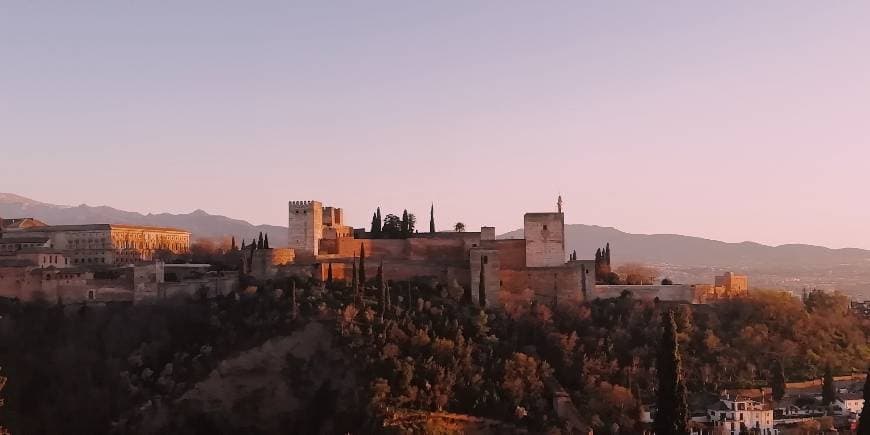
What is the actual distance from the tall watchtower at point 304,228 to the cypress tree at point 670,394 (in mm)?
24463

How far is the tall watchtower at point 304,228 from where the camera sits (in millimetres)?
46656

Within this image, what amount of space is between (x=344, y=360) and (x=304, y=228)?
10.3 meters

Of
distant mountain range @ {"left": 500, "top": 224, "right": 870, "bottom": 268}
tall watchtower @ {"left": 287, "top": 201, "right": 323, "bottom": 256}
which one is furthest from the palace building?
distant mountain range @ {"left": 500, "top": 224, "right": 870, "bottom": 268}

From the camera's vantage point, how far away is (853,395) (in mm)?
40719

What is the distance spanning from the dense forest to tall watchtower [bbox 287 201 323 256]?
401cm

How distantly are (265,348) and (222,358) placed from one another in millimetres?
2017

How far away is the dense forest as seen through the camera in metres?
37.7

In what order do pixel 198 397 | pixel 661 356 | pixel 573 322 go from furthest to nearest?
1. pixel 573 322
2. pixel 198 397
3. pixel 661 356

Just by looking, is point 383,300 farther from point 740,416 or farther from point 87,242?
point 87,242

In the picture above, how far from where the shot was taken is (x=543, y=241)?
152 feet

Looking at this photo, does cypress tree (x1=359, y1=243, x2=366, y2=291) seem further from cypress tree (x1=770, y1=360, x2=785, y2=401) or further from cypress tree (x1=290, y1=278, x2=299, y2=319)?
cypress tree (x1=770, y1=360, x2=785, y2=401)

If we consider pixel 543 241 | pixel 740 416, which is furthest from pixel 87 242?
pixel 740 416

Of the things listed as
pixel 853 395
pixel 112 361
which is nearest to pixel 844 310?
pixel 853 395

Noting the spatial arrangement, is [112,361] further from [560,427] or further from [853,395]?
[853,395]
